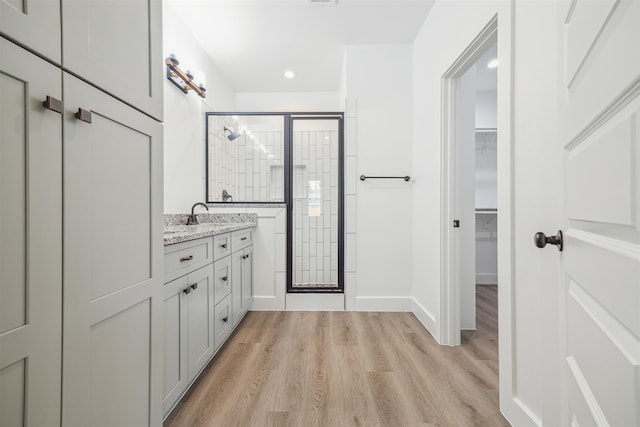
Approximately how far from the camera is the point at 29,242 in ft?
1.83

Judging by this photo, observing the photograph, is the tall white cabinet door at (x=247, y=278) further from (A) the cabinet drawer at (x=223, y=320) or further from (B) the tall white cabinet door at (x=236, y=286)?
(A) the cabinet drawer at (x=223, y=320)

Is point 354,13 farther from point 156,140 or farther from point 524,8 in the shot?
point 156,140

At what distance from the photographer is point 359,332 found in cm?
224

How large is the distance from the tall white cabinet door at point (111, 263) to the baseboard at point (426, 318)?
1858mm

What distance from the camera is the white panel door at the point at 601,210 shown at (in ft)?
1.37

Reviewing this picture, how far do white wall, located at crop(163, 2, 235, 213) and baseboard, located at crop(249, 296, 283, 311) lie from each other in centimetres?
112

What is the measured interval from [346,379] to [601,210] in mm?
1497

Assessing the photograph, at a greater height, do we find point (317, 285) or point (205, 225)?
point (205, 225)

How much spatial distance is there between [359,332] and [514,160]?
1.66 metres

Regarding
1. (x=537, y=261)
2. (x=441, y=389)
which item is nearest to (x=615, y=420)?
(x=537, y=261)

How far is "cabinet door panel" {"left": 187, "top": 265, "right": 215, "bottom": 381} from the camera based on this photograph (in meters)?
1.45

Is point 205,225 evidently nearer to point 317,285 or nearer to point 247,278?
point 247,278

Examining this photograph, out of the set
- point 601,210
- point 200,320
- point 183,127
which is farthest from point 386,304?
point 183,127

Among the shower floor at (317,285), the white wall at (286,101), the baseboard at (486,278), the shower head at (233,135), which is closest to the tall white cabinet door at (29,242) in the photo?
the shower floor at (317,285)
